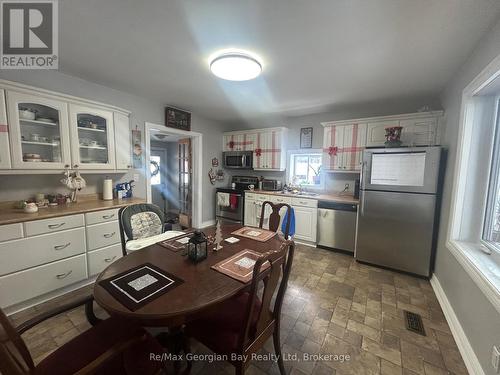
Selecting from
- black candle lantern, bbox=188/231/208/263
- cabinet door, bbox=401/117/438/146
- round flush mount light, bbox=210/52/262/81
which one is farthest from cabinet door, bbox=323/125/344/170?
black candle lantern, bbox=188/231/208/263

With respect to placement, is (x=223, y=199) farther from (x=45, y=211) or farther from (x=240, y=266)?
(x=240, y=266)

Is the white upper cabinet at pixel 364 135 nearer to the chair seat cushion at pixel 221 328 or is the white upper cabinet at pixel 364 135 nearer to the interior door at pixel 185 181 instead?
the interior door at pixel 185 181

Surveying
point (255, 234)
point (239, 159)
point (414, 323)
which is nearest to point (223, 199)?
point (239, 159)

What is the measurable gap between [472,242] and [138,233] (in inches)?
124

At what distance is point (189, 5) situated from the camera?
4.38 feet

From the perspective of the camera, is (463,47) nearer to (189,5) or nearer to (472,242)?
(472,242)

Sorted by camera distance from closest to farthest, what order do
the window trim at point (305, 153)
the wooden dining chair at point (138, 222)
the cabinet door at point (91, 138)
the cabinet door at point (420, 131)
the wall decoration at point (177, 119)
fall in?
the wooden dining chair at point (138, 222) → the cabinet door at point (91, 138) → the cabinet door at point (420, 131) → the wall decoration at point (177, 119) → the window trim at point (305, 153)

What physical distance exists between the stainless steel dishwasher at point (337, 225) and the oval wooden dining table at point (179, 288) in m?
1.94

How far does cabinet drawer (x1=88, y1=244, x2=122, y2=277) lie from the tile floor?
0.38 m

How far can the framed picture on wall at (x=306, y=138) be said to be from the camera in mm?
4012

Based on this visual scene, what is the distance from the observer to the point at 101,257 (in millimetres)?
2359

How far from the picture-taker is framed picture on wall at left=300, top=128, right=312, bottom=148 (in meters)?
4.01

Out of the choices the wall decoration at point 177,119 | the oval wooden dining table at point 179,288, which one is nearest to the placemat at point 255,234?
the oval wooden dining table at point 179,288

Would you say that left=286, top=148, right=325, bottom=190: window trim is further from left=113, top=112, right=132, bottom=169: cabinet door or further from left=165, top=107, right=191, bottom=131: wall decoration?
left=113, top=112, right=132, bottom=169: cabinet door
